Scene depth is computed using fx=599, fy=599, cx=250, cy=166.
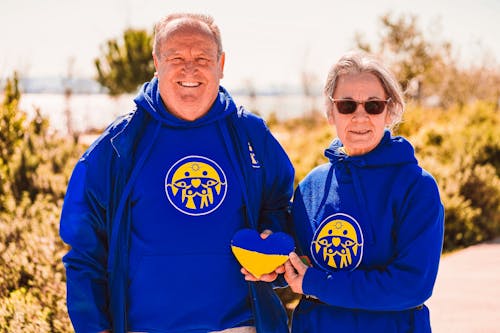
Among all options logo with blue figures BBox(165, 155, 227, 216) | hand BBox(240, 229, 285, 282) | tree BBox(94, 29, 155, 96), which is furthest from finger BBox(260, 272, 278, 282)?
tree BBox(94, 29, 155, 96)

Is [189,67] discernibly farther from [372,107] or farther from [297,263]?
[297,263]

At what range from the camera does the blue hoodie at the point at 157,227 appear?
2.34 meters

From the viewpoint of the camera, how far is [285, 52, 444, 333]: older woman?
2.19 meters

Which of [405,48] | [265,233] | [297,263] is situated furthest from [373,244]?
[405,48]

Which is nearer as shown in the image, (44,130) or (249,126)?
(249,126)

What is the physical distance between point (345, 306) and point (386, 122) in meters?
0.77

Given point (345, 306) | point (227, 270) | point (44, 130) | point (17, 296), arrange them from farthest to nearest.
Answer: point (44, 130)
point (17, 296)
point (227, 270)
point (345, 306)

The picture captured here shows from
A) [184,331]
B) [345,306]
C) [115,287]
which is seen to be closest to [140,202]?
[115,287]

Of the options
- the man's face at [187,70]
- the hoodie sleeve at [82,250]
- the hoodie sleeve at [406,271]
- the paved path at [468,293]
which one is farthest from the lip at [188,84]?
the paved path at [468,293]

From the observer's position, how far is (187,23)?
2420mm

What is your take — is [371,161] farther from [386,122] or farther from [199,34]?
[199,34]

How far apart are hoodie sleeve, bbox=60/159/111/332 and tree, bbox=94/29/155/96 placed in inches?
1071

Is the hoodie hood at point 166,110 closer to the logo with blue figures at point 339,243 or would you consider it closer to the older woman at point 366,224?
the older woman at point 366,224

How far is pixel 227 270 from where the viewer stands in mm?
2410
